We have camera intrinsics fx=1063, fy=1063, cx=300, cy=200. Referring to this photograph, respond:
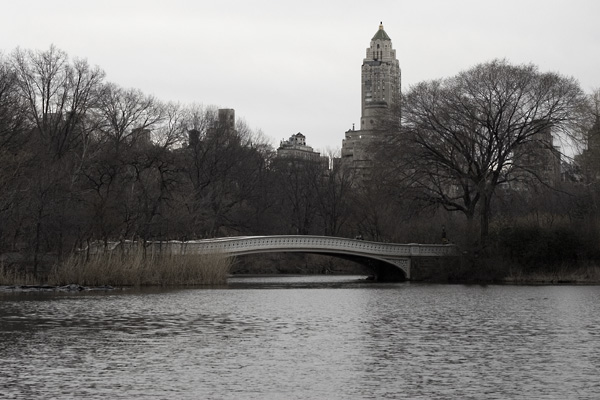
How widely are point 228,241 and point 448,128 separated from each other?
45.0 ft

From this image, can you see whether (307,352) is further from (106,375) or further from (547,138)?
(547,138)

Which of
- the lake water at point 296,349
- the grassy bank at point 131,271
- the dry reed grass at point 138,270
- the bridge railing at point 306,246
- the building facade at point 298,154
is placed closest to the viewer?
the lake water at point 296,349

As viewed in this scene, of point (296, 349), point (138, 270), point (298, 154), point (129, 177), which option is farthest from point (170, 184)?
point (298, 154)

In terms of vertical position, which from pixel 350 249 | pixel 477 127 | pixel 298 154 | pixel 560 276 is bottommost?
pixel 560 276

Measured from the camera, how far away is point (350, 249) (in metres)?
60.2

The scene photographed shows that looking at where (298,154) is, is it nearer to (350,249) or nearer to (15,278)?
(350,249)

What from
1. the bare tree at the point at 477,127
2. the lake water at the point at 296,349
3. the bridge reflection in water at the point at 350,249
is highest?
the bare tree at the point at 477,127

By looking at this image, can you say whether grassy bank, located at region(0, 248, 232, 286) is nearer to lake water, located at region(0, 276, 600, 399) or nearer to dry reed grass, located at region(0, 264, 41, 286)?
dry reed grass, located at region(0, 264, 41, 286)

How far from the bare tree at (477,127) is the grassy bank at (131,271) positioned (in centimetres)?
→ 1501

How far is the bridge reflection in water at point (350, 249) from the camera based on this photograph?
56338mm

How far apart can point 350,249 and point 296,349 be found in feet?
124

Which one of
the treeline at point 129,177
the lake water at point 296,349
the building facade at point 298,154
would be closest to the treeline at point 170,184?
the treeline at point 129,177

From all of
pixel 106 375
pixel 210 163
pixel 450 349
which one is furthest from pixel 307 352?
pixel 210 163

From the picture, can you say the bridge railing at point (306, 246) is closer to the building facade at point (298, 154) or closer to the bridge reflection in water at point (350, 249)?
the bridge reflection in water at point (350, 249)
